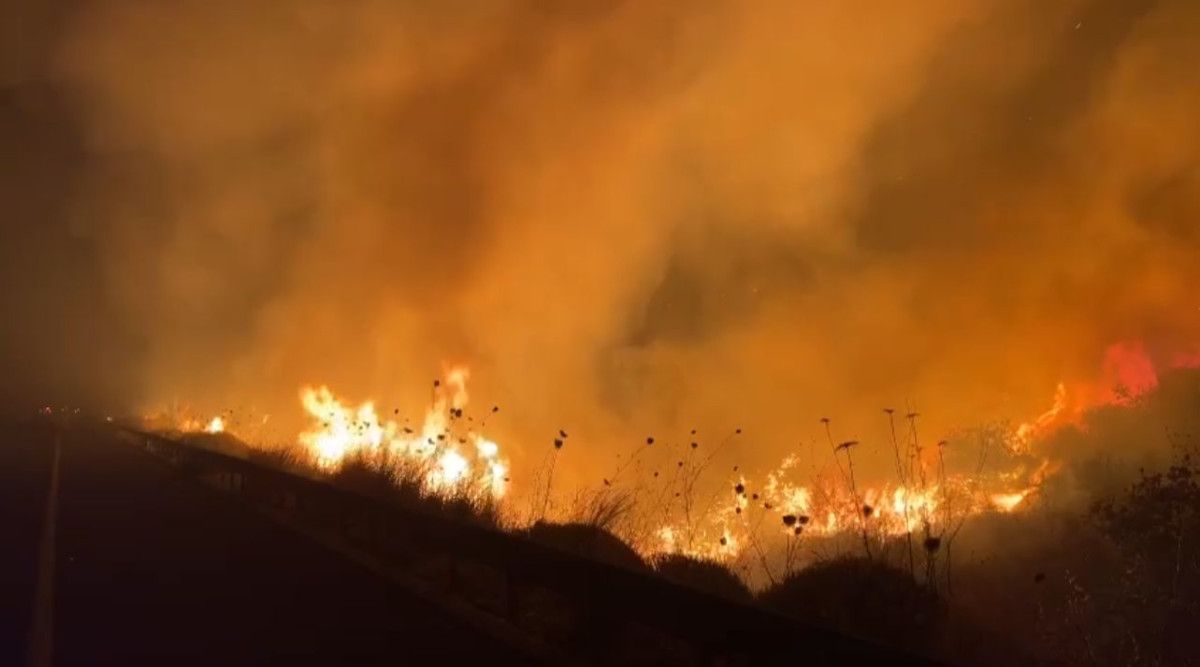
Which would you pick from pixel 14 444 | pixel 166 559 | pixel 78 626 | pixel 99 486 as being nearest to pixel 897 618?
pixel 78 626

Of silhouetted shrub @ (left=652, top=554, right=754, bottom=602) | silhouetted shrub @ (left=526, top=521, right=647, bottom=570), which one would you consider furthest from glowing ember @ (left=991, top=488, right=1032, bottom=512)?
silhouetted shrub @ (left=526, top=521, right=647, bottom=570)

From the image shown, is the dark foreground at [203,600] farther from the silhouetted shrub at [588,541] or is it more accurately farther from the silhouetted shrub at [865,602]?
the silhouetted shrub at [865,602]

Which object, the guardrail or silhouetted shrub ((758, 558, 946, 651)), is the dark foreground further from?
silhouetted shrub ((758, 558, 946, 651))

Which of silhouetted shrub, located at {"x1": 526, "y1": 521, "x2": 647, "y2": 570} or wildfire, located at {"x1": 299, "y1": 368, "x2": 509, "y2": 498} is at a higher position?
wildfire, located at {"x1": 299, "y1": 368, "x2": 509, "y2": 498}

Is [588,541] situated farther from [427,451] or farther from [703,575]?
[427,451]

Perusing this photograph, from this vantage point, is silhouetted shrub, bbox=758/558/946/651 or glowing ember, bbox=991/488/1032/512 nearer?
silhouetted shrub, bbox=758/558/946/651

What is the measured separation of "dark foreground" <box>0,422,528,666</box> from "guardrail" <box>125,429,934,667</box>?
0.62m

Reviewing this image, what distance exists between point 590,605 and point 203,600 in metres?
3.77

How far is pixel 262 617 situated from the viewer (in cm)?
611

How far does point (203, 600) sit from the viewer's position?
6707 millimetres

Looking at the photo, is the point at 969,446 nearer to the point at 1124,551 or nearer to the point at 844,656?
the point at 1124,551

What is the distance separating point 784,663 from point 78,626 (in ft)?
18.6

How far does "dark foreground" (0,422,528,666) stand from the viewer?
17.4 ft

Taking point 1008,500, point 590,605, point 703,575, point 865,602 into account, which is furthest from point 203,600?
point 1008,500
